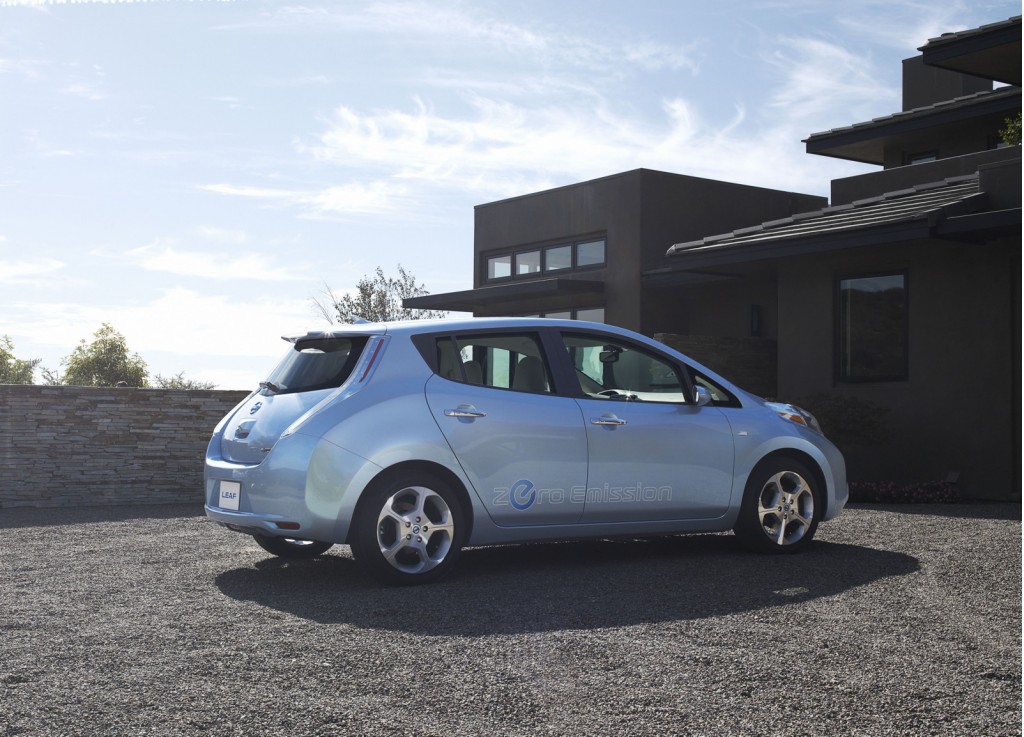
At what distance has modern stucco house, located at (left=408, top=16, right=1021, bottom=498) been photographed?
1400 cm

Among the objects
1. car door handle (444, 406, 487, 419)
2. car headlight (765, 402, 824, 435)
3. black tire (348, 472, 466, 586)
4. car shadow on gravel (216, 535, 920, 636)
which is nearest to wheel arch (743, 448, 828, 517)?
car headlight (765, 402, 824, 435)

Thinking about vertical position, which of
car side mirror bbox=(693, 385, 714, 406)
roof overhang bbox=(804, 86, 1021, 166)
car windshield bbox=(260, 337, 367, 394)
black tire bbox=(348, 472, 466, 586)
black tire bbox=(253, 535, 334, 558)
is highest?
roof overhang bbox=(804, 86, 1021, 166)

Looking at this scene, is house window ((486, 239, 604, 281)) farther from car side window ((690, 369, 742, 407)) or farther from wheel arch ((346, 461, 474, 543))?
wheel arch ((346, 461, 474, 543))

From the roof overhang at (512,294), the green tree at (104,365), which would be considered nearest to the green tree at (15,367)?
the green tree at (104,365)

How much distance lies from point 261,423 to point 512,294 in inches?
587

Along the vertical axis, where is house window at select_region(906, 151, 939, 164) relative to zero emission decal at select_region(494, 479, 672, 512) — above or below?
above

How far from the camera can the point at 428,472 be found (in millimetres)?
7297

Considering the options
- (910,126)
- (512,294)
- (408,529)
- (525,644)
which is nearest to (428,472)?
(408,529)

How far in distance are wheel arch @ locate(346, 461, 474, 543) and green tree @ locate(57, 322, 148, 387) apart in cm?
4802

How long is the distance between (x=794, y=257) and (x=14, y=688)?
535 inches

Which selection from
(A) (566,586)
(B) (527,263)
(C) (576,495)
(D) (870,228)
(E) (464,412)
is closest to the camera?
(A) (566,586)

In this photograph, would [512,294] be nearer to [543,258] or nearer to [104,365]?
[543,258]

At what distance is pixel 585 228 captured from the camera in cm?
2250

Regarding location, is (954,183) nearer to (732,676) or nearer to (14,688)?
(732,676)
